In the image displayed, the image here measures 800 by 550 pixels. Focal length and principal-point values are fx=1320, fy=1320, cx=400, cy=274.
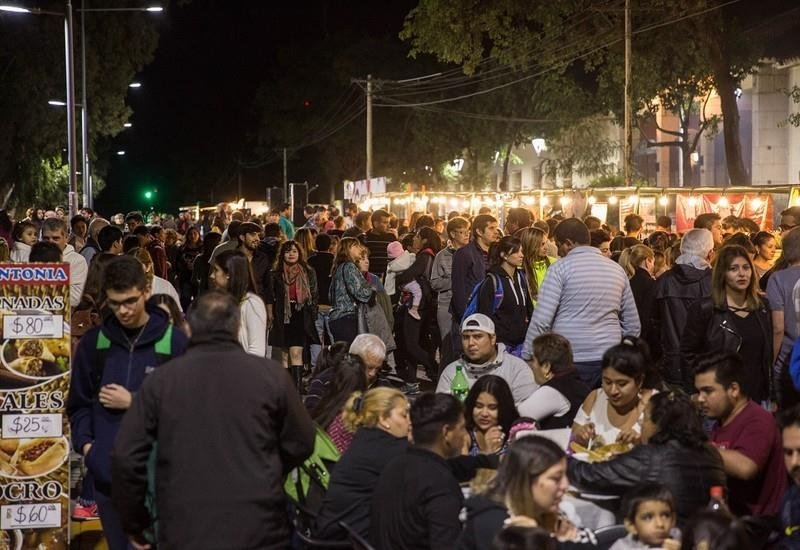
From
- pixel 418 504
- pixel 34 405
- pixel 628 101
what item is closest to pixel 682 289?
pixel 34 405

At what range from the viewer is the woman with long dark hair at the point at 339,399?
25.2 ft

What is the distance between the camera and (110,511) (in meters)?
6.34

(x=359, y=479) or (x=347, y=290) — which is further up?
(x=347, y=290)

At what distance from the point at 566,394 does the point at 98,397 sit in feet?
10.6

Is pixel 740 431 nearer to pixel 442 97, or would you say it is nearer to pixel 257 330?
pixel 257 330

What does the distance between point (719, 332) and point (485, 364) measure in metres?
1.60

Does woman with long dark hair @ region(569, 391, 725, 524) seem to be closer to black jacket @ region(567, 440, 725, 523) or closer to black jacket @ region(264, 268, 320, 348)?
black jacket @ region(567, 440, 725, 523)

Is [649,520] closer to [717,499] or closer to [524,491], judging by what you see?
[717,499]

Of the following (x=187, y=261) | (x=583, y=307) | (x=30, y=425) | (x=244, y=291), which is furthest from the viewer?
(x=187, y=261)

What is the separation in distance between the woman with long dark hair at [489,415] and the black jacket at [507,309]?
3318 mm

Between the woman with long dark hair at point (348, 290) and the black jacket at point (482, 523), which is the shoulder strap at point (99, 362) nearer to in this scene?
the black jacket at point (482, 523)

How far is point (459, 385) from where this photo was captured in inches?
352

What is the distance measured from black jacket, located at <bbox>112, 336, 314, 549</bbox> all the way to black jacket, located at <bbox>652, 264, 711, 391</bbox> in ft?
19.8

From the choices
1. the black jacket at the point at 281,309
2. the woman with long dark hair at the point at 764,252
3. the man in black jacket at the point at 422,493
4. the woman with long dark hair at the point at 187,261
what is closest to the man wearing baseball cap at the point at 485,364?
the man in black jacket at the point at 422,493
